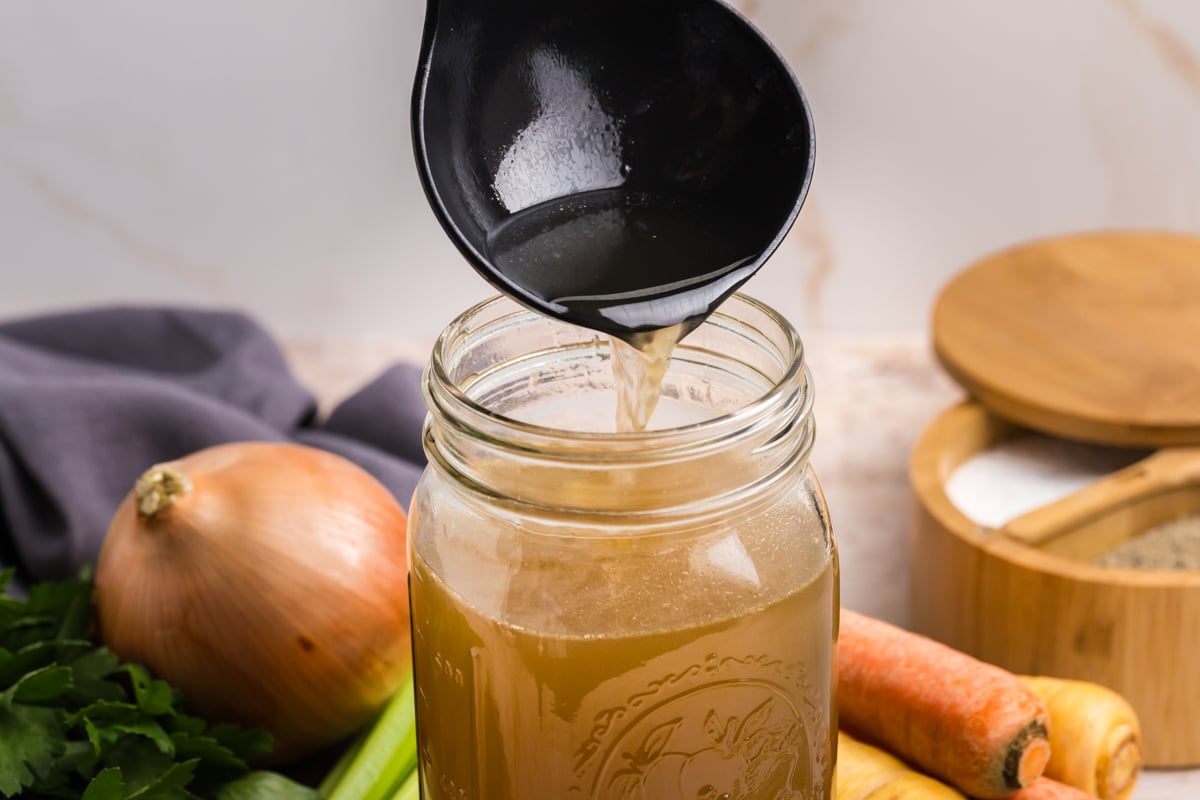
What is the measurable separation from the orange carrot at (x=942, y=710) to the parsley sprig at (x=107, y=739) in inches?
16.6

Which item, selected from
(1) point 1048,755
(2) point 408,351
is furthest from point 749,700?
(2) point 408,351

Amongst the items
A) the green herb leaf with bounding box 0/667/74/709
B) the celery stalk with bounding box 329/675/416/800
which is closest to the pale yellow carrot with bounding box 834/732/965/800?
the celery stalk with bounding box 329/675/416/800

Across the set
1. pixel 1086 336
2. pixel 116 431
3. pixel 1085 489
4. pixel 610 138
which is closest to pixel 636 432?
pixel 610 138

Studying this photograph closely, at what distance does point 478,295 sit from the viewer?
2018mm

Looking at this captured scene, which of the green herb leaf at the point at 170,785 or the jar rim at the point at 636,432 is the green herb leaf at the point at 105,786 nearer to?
the green herb leaf at the point at 170,785

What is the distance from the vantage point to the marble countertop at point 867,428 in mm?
1413

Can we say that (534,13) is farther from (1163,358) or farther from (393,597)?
(1163,358)

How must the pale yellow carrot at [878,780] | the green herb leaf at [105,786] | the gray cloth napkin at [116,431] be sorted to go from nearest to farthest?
1. the green herb leaf at [105,786]
2. the pale yellow carrot at [878,780]
3. the gray cloth napkin at [116,431]

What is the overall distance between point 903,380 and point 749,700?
1199mm

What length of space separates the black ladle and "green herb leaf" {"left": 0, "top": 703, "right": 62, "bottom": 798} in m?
0.50

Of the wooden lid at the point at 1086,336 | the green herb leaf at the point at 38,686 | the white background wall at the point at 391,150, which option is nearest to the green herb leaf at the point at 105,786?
the green herb leaf at the point at 38,686

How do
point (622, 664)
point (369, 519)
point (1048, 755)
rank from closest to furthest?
point (622, 664)
point (1048, 755)
point (369, 519)

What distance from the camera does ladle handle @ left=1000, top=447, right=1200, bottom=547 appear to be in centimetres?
124

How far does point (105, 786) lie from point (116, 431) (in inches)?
23.9
